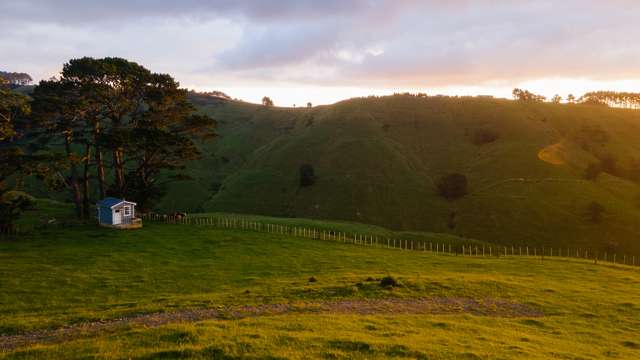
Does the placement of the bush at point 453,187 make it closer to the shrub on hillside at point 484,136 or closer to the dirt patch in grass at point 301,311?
the shrub on hillside at point 484,136

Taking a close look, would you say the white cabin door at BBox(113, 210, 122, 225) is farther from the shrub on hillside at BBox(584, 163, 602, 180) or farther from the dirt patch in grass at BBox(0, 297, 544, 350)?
the shrub on hillside at BBox(584, 163, 602, 180)

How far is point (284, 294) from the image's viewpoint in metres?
30.5

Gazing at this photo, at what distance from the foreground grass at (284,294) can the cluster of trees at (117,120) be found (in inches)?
388

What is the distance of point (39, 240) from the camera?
52.0 meters

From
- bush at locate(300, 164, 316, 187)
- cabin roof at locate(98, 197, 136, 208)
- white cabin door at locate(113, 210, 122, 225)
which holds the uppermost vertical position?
bush at locate(300, 164, 316, 187)

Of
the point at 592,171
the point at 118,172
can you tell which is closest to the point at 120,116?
the point at 118,172

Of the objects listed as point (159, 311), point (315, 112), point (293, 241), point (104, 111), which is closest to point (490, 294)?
point (159, 311)

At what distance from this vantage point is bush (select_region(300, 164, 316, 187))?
11156 cm

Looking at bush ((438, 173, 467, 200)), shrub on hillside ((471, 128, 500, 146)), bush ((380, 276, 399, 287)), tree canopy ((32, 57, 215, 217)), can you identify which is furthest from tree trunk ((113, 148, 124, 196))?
shrub on hillside ((471, 128, 500, 146))

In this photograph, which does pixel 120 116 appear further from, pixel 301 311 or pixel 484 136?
pixel 484 136

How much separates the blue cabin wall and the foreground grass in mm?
2945

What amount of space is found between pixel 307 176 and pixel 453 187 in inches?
1249

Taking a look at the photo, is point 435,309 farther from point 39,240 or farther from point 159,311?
point 39,240

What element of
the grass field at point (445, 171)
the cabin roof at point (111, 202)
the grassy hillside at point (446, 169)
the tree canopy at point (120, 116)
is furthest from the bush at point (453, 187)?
the cabin roof at point (111, 202)
